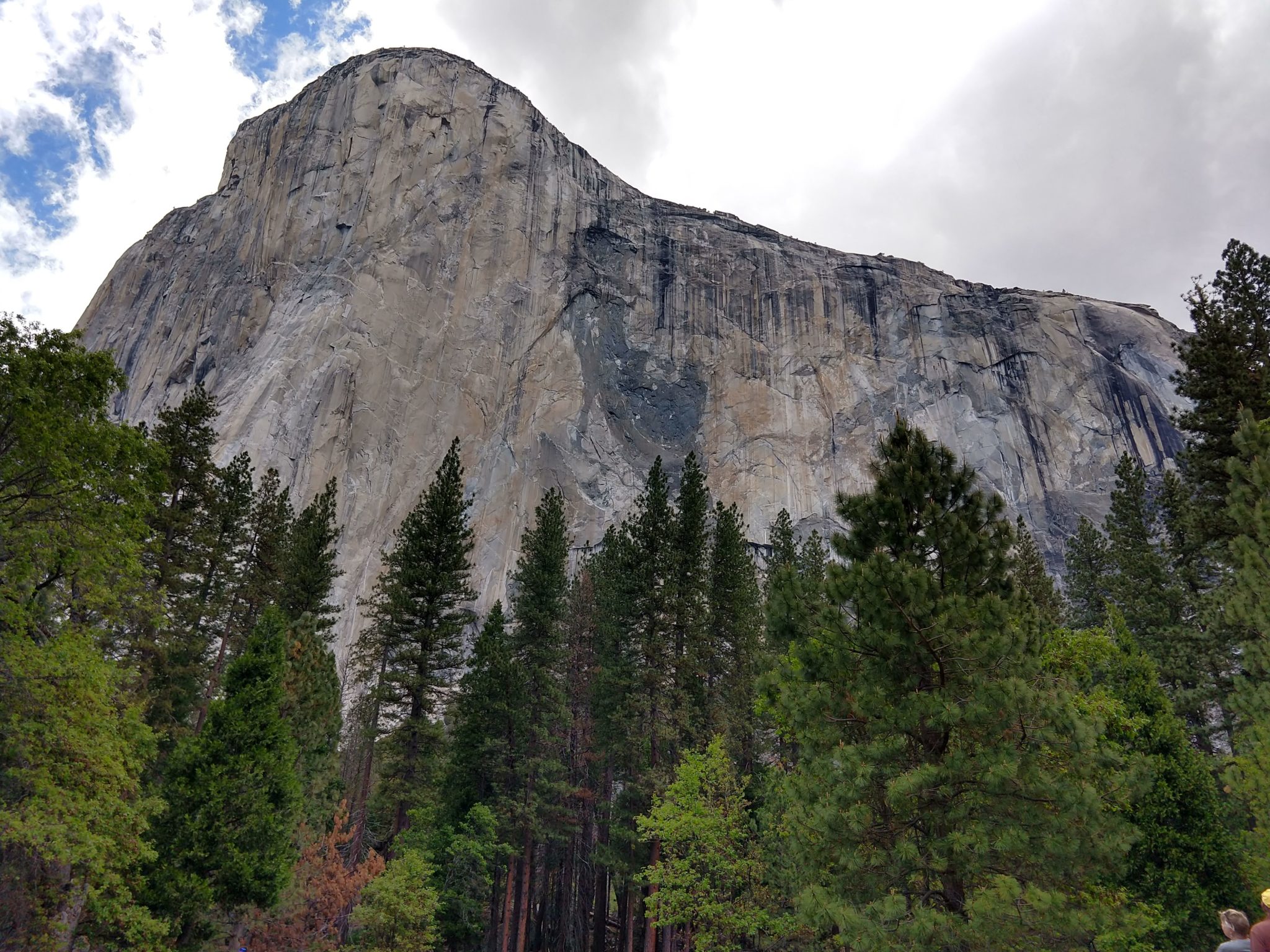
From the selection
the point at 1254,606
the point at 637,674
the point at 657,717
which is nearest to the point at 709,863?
the point at 657,717

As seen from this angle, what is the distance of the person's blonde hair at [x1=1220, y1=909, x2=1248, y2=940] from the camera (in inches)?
234

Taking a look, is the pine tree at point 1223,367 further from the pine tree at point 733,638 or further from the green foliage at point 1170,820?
the pine tree at point 733,638

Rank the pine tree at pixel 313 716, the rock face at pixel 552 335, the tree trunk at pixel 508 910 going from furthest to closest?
the rock face at pixel 552 335, the tree trunk at pixel 508 910, the pine tree at pixel 313 716

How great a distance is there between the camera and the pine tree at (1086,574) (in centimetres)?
3288

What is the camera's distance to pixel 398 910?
631 inches

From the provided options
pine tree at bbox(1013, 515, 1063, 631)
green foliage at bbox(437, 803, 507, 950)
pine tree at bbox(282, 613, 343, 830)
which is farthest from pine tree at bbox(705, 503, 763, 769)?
pine tree at bbox(282, 613, 343, 830)

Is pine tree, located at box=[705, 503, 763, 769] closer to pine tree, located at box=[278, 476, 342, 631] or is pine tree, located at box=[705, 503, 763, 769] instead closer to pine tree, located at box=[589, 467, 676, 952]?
pine tree, located at box=[589, 467, 676, 952]

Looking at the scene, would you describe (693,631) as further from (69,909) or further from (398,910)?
(69,909)

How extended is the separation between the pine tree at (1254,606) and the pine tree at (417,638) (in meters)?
19.6

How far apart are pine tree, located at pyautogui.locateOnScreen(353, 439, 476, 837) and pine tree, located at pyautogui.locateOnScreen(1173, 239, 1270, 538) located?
21012mm

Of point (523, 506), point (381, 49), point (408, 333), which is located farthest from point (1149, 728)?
point (381, 49)

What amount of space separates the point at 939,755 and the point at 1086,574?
31.5m

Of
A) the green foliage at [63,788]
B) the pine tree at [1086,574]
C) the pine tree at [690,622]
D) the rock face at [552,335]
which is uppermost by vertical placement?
the rock face at [552,335]

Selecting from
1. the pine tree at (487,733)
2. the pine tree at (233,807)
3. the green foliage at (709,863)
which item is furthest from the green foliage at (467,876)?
the pine tree at (233,807)
